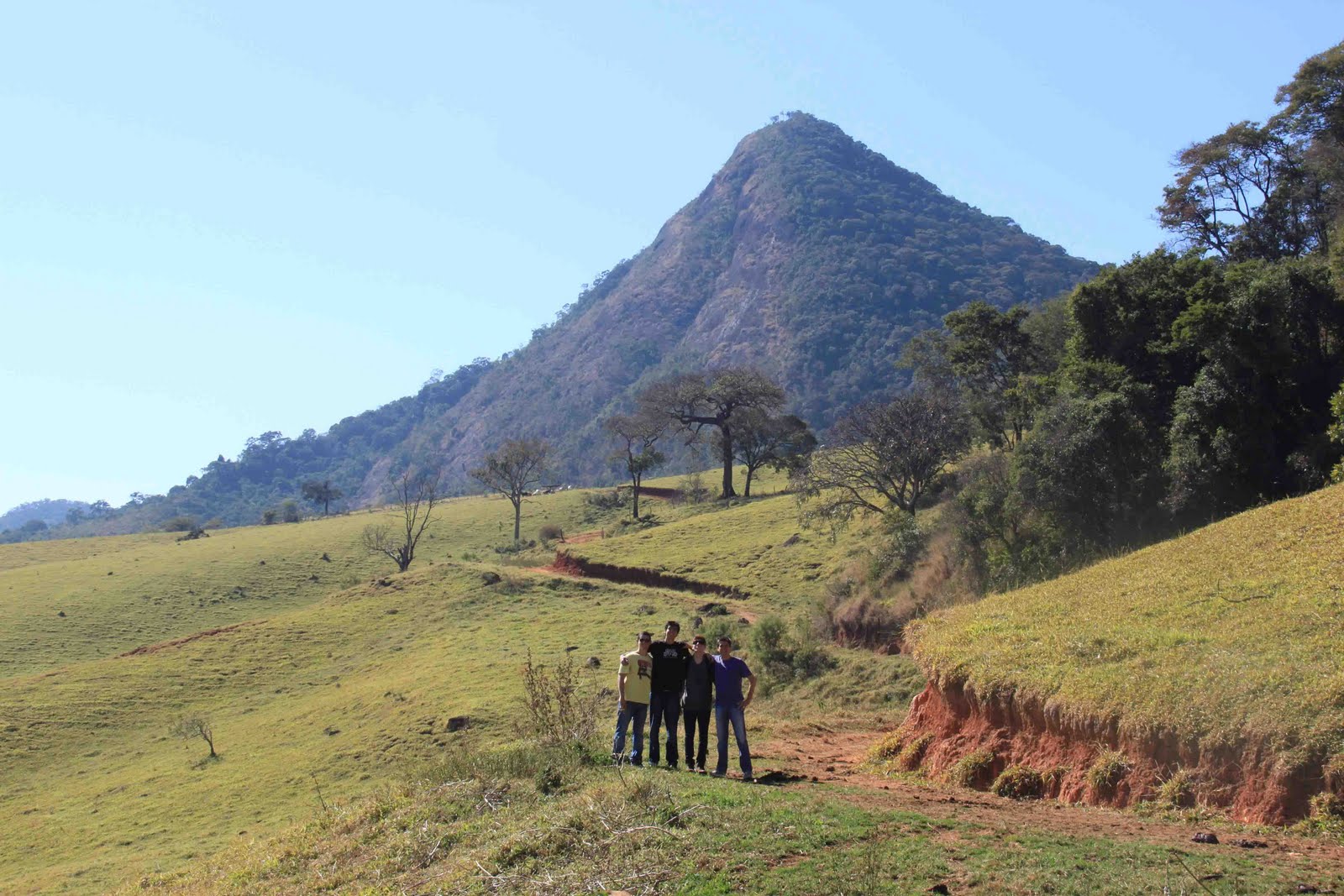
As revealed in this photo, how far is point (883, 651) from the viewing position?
26.5 meters

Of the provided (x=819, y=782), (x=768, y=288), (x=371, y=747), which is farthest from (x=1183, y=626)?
(x=768, y=288)

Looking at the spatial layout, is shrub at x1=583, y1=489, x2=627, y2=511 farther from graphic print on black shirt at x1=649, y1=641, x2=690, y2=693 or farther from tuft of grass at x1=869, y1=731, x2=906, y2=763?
graphic print on black shirt at x1=649, y1=641, x2=690, y2=693

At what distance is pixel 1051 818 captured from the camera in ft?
33.8

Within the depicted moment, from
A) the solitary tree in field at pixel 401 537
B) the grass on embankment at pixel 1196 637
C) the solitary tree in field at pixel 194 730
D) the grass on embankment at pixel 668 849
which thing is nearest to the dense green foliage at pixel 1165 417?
the grass on embankment at pixel 1196 637

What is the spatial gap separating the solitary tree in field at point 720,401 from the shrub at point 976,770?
2096 inches

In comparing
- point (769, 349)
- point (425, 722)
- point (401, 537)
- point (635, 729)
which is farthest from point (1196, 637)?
point (769, 349)

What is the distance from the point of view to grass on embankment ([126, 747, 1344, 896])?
8094 mm

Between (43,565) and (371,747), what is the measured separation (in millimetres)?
45549

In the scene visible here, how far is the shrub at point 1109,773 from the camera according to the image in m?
11.3

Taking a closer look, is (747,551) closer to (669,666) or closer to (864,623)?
(864,623)

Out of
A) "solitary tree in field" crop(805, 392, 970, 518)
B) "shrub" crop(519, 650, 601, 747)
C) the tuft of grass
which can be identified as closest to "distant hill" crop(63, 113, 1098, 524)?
"solitary tree in field" crop(805, 392, 970, 518)

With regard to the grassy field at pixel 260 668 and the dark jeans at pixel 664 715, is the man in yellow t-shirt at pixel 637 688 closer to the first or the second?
the dark jeans at pixel 664 715

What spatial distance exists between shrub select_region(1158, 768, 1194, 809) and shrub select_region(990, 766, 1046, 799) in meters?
1.78

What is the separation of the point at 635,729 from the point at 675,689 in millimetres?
747
